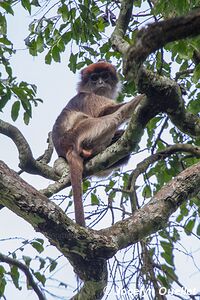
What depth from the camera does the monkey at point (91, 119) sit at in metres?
4.60

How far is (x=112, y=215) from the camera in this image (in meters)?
3.35

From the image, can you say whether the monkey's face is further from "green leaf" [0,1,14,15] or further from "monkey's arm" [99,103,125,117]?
"green leaf" [0,1,14,15]

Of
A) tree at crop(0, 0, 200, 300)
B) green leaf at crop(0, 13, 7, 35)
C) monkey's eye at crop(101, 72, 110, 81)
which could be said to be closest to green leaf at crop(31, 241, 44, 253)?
tree at crop(0, 0, 200, 300)

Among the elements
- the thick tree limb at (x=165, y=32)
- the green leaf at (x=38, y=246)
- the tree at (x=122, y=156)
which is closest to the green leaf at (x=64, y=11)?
the tree at (x=122, y=156)

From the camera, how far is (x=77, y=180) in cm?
383

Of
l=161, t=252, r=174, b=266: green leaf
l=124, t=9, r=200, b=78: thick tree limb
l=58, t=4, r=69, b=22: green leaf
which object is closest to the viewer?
l=124, t=9, r=200, b=78: thick tree limb

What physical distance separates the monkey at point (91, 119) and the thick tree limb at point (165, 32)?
2072 millimetres

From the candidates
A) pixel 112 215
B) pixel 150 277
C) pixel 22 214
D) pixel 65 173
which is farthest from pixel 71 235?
pixel 65 173

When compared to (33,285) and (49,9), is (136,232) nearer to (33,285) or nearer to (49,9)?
(33,285)

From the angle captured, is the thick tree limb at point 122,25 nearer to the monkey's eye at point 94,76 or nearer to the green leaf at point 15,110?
the green leaf at point 15,110

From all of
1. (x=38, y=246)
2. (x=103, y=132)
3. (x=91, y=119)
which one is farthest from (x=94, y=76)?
(x=38, y=246)

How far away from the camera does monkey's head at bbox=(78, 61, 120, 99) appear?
566 cm

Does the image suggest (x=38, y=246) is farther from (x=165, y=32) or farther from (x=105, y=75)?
(x=105, y=75)

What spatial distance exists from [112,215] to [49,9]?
74.9 inches
